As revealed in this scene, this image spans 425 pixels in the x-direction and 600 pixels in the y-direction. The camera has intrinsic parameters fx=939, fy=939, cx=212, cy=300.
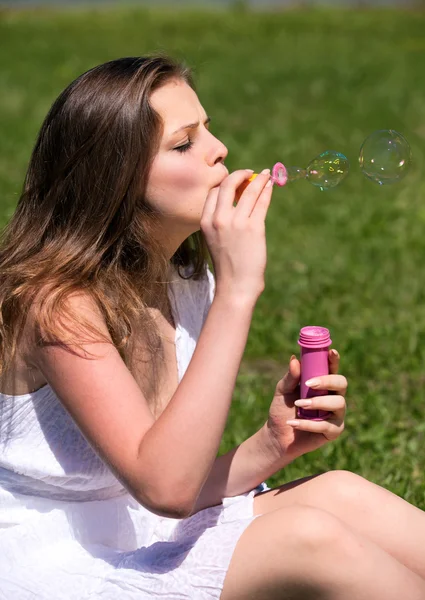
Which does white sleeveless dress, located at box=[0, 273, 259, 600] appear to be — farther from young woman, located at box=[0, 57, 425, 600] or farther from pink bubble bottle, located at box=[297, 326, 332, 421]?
pink bubble bottle, located at box=[297, 326, 332, 421]

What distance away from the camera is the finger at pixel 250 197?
1958mm

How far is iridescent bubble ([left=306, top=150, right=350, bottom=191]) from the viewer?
2533 millimetres

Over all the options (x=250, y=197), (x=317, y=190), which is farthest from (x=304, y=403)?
(x=317, y=190)

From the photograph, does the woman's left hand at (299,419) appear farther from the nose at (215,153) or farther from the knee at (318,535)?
the nose at (215,153)

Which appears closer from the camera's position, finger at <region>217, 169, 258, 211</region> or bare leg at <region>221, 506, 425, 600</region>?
bare leg at <region>221, 506, 425, 600</region>

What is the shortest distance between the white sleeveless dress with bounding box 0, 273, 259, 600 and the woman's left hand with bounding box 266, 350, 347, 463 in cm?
17

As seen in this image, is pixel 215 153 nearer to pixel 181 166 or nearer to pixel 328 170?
pixel 181 166

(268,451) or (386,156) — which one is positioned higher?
(386,156)

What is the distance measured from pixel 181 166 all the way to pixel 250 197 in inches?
8.9

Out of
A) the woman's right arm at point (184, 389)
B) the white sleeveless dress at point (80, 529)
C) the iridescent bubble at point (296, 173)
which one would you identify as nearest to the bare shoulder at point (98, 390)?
the woman's right arm at point (184, 389)

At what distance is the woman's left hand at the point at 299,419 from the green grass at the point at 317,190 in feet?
2.35

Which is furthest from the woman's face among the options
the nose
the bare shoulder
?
the bare shoulder

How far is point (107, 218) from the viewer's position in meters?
2.13

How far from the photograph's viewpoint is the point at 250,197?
1971 millimetres
